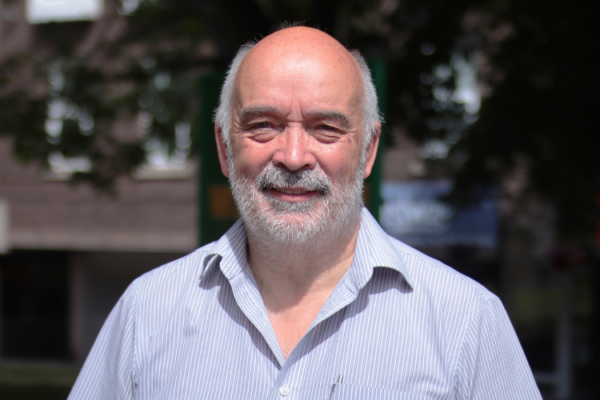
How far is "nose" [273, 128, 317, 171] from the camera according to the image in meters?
1.80

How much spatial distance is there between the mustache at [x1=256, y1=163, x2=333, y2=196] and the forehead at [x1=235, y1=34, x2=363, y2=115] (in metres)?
0.18

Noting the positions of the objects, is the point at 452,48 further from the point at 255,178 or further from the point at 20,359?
the point at 20,359

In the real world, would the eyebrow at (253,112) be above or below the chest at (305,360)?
above

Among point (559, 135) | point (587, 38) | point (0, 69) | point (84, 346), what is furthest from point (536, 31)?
point (84, 346)

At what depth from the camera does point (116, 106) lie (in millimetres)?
7121

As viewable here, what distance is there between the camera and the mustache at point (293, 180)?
183cm


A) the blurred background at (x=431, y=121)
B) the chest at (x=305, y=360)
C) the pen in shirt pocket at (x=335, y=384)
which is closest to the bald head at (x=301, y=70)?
the chest at (x=305, y=360)

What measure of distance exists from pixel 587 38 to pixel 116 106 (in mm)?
4638

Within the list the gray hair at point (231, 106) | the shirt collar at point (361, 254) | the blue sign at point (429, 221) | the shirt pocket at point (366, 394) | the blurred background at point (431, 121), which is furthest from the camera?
the blue sign at point (429, 221)

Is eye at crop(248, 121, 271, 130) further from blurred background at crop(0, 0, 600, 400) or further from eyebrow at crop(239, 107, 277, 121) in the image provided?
blurred background at crop(0, 0, 600, 400)

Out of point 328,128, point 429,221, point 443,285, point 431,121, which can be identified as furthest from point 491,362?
point 429,221

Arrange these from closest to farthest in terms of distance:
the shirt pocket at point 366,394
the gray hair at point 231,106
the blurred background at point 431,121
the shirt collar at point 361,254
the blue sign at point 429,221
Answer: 1. the shirt pocket at point 366,394
2. the shirt collar at point 361,254
3. the gray hair at point 231,106
4. the blurred background at point 431,121
5. the blue sign at point 429,221

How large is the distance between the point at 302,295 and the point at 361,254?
209 millimetres

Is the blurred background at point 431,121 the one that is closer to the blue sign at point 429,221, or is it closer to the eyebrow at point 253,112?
the blue sign at point 429,221
